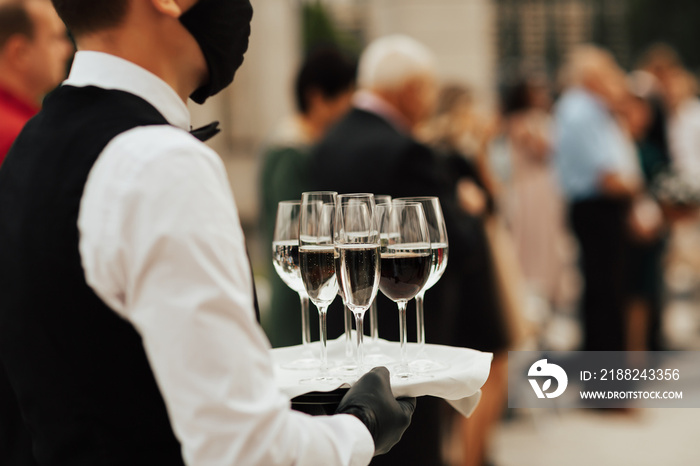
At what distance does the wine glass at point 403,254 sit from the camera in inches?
58.5

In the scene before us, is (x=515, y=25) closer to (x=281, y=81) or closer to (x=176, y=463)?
(x=281, y=81)

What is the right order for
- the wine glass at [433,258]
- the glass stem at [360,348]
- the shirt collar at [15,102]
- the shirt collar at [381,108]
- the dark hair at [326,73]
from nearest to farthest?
1. the glass stem at [360,348]
2. the wine glass at [433,258]
3. the shirt collar at [15,102]
4. the shirt collar at [381,108]
5. the dark hair at [326,73]

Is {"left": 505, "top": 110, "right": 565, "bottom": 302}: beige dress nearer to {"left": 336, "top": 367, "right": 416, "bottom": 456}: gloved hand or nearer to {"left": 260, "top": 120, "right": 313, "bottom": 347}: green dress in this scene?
{"left": 260, "top": 120, "right": 313, "bottom": 347}: green dress

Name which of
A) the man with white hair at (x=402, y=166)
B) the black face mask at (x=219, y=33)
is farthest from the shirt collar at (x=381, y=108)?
the black face mask at (x=219, y=33)

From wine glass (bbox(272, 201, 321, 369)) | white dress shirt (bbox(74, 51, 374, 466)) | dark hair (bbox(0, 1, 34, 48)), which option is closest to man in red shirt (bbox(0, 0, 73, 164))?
dark hair (bbox(0, 1, 34, 48))

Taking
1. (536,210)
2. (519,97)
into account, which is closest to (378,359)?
(536,210)

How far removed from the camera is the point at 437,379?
1.37 m

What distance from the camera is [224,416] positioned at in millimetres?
976

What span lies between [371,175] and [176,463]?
220 centimetres

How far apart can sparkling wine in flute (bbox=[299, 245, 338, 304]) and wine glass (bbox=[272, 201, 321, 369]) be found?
9 cm

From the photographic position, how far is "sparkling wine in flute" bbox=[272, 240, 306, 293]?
61.5 inches

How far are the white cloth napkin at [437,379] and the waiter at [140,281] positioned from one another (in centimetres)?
5

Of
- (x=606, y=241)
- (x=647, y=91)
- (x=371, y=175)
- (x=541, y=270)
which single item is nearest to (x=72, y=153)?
(x=371, y=175)

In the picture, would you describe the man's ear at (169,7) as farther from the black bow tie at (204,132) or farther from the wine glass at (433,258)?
the wine glass at (433,258)
